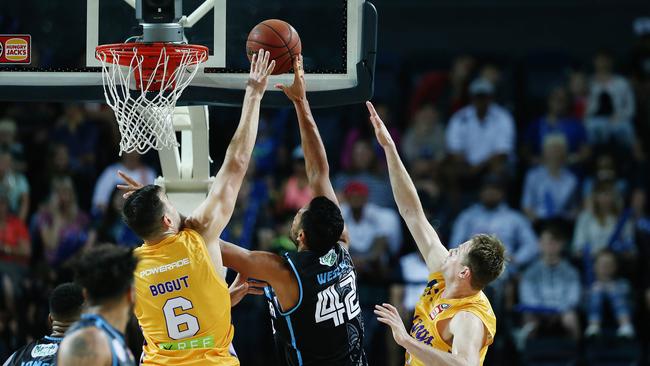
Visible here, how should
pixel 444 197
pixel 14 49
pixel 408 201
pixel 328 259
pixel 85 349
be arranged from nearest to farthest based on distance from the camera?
pixel 85 349 → pixel 328 259 → pixel 408 201 → pixel 14 49 → pixel 444 197

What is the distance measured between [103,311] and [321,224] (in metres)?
1.64

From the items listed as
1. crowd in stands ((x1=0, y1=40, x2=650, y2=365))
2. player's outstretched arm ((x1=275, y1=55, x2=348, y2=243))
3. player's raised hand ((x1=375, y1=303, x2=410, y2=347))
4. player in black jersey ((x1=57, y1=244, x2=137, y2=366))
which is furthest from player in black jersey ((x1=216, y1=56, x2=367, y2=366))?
crowd in stands ((x1=0, y1=40, x2=650, y2=365))

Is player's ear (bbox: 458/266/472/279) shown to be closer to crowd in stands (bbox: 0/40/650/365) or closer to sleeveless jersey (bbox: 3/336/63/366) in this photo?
sleeveless jersey (bbox: 3/336/63/366)

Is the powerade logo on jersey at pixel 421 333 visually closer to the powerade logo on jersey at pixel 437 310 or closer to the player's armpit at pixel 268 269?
the powerade logo on jersey at pixel 437 310

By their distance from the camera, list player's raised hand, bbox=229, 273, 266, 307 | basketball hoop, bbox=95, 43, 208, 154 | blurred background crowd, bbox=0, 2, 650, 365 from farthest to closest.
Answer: blurred background crowd, bbox=0, 2, 650, 365 → player's raised hand, bbox=229, 273, 266, 307 → basketball hoop, bbox=95, 43, 208, 154

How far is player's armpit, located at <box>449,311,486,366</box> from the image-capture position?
574 cm

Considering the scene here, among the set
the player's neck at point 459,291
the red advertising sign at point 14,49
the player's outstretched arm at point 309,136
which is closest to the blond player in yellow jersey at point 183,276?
the player's outstretched arm at point 309,136

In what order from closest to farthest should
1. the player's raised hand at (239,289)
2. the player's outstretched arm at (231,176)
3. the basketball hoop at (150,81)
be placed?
1. the player's outstretched arm at (231,176)
2. the basketball hoop at (150,81)
3. the player's raised hand at (239,289)

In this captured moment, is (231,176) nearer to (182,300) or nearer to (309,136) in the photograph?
(182,300)

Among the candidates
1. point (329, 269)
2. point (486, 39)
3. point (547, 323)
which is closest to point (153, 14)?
point (329, 269)

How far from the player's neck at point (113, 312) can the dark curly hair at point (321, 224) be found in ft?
5.04

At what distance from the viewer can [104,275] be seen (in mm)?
4762

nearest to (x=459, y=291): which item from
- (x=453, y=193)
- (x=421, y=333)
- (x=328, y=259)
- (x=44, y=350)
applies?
(x=421, y=333)

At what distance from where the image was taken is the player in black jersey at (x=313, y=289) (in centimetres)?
605
